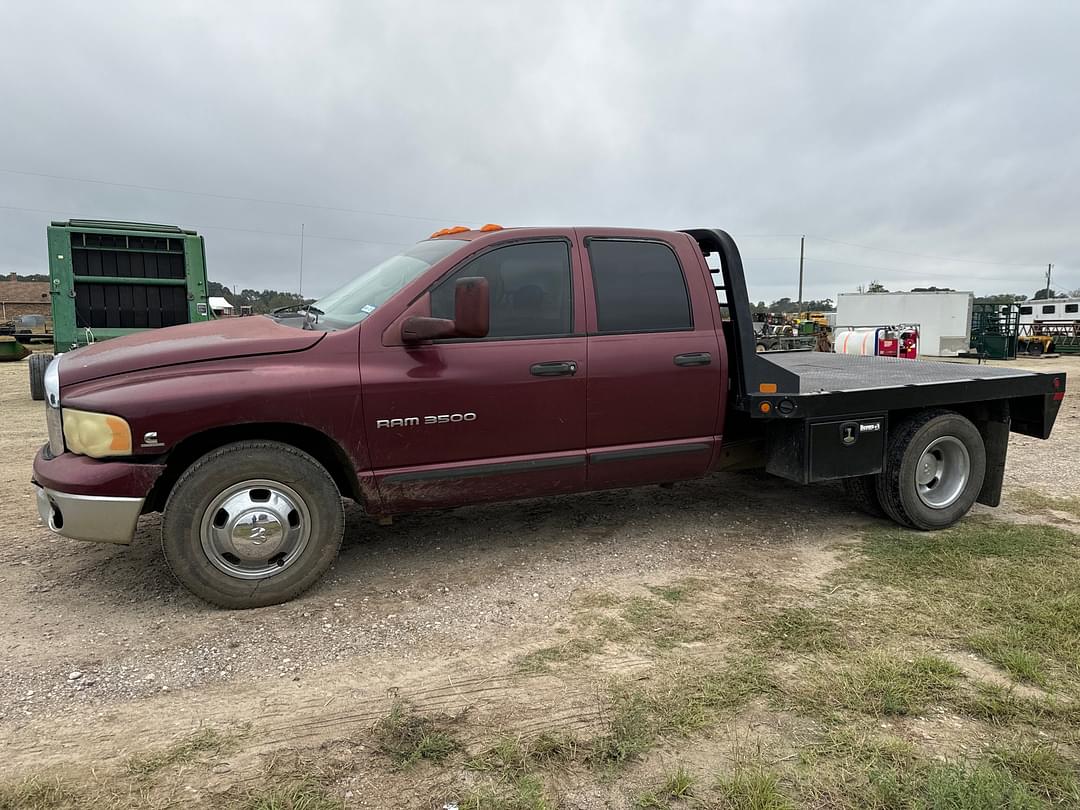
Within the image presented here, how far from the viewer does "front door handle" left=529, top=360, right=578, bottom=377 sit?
4.01 metres

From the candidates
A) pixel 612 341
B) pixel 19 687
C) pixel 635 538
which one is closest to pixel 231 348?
pixel 19 687

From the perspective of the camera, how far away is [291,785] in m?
2.33

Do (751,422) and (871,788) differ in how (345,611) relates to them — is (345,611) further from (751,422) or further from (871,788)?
(751,422)

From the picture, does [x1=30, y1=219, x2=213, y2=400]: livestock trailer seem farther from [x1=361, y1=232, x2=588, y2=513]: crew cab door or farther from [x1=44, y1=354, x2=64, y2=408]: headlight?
[x1=361, y1=232, x2=588, y2=513]: crew cab door

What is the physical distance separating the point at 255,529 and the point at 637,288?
98.2 inches

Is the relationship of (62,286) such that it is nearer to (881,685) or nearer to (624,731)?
(624,731)

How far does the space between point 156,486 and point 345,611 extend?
111 centimetres

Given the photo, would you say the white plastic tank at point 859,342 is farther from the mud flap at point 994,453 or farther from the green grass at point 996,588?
the green grass at point 996,588

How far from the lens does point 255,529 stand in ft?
11.6

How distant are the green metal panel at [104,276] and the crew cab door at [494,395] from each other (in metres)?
8.30

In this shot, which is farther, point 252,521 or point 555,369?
point 555,369

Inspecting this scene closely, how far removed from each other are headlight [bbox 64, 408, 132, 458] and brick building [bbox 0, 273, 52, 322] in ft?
139

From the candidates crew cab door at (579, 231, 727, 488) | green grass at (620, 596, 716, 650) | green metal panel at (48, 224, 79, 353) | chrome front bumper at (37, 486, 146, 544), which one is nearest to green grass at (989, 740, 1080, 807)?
green grass at (620, 596, 716, 650)

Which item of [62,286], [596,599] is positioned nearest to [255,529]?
[596,599]
